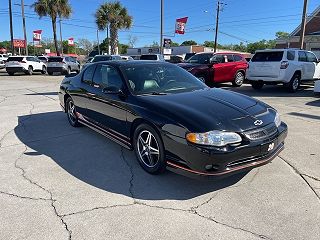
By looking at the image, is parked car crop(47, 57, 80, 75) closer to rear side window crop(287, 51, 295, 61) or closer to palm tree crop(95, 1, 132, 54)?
palm tree crop(95, 1, 132, 54)

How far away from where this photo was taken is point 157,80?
4828 millimetres

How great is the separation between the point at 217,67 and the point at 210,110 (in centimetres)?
1051

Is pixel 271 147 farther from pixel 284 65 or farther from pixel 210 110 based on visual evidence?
pixel 284 65

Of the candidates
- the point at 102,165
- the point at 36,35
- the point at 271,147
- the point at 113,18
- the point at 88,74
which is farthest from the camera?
the point at 36,35

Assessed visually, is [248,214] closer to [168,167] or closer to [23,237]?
[168,167]

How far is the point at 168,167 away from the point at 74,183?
123 cm

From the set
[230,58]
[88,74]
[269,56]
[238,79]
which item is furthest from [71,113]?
[238,79]

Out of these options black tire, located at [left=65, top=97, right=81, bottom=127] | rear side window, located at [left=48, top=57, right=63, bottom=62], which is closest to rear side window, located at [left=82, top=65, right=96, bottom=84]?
black tire, located at [left=65, top=97, right=81, bottom=127]

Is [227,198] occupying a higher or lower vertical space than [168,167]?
lower

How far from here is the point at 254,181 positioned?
12.8 feet

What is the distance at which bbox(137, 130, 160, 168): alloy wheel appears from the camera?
402 cm

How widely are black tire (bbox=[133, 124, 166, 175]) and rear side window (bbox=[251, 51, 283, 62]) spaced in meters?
9.28

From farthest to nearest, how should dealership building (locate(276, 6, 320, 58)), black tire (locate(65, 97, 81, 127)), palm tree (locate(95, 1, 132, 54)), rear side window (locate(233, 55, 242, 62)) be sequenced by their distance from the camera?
palm tree (locate(95, 1, 132, 54))
dealership building (locate(276, 6, 320, 58))
rear side window (locate(233, 55, 242, 62))
black tire (locate(65, 97, 81, 127))

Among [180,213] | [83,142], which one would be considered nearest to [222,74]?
[83,142]
